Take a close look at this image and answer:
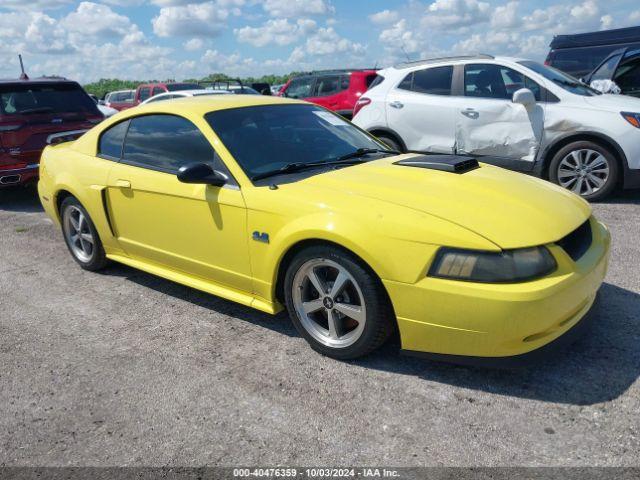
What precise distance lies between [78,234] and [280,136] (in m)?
2.24

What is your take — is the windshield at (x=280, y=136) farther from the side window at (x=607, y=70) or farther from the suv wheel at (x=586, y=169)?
the side window at (x=607, y=70)

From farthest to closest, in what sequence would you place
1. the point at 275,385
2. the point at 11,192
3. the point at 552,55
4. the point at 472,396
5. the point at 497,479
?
1. the point at 552,55
2. the point at 11,192
3. the point at 275,385
4. the point at 472,396
5. the point at 497,479

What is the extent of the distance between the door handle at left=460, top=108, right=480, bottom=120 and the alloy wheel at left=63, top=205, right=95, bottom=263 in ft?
15.1

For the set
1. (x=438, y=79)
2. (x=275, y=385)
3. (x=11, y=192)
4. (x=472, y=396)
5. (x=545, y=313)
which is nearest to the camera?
(x=545, y=313)

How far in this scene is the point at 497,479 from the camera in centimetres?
219

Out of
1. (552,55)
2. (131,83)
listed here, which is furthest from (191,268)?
(131,83)

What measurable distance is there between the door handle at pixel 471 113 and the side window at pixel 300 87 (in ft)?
23.0

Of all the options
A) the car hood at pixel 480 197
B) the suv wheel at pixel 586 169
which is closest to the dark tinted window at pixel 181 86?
the suv wheel at pixel 586 169

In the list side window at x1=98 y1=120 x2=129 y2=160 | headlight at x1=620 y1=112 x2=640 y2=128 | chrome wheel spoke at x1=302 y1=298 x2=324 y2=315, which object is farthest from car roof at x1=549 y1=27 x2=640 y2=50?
chrome wheel spoke at x1=302 y1=298 x2=324 y2=315

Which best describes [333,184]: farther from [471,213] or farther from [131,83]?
[131,83]

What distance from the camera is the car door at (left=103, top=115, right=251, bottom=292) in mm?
3371

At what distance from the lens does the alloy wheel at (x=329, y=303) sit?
117 inches

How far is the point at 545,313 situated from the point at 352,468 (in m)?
1.14

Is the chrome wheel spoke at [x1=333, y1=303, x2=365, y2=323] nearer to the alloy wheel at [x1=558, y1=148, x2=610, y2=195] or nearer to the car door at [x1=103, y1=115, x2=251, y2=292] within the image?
the car door at [x1=103, y1=115, x2=251, y2=292]
